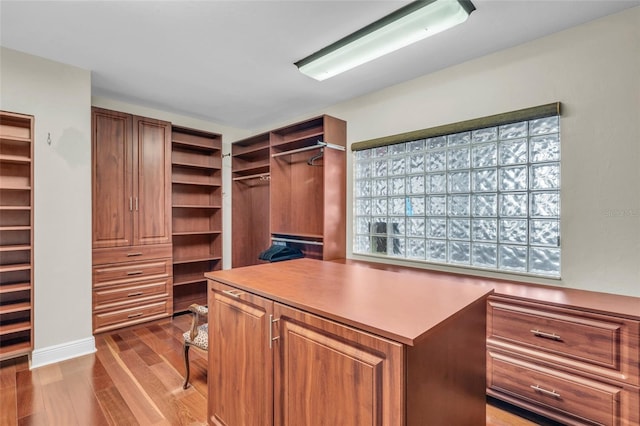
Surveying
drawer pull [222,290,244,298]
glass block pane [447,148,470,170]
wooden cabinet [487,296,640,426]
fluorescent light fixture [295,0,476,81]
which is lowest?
wooden cabinet [487,296,640,426]

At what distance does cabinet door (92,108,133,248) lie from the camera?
314cm

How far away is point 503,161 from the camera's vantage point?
7.97ft

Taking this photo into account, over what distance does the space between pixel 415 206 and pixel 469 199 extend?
505 mm

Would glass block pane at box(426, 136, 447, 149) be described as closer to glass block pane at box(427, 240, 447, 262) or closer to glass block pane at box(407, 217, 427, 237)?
glass block pane at box(407, 217, 427, 237)

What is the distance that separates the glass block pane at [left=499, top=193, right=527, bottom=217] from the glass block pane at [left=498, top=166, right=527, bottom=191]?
0.06 meters

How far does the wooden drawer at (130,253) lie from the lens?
3.15 m

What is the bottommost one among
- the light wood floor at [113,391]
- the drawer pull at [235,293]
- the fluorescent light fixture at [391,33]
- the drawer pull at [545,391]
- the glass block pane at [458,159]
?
the light wood floor at [113,391]

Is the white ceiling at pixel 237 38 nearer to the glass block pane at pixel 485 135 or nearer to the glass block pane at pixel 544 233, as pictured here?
the glass block pane at pixel 485 135

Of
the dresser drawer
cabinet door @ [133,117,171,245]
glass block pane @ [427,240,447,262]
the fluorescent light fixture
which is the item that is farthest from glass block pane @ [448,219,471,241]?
cabinet door @ [133,117,171,245]

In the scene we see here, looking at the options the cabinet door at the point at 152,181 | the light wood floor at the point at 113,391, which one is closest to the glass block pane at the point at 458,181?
the light wood floor at the point at 113,391

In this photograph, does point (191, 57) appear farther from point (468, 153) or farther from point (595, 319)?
point (595, 319)

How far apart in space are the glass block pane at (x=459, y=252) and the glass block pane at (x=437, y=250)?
54 mm

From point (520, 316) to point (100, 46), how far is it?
3.59 m

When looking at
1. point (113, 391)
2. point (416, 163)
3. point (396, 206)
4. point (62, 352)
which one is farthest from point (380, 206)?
point (62, 352)
